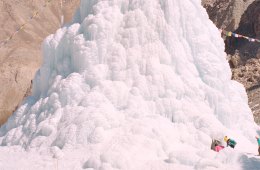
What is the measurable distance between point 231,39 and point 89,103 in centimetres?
2847

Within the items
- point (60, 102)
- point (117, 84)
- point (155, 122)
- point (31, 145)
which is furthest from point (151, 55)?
point (31, 145)

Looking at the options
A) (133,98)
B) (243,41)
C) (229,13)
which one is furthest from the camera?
(229,13)

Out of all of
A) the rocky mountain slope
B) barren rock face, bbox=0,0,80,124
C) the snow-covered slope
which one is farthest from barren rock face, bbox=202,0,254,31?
the snow-covered slope

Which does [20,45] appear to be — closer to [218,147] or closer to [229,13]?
[229,13]

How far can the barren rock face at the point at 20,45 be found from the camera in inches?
2916

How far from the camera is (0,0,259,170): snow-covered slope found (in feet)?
29.9

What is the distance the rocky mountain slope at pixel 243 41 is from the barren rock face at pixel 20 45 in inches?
1231

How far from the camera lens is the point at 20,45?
87.9 meters

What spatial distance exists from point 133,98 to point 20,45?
8117 cm

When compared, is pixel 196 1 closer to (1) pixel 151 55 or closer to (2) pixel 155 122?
(1) pixel 151 55

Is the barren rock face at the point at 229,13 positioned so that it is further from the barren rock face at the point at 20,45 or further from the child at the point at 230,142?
the child at the point at 230,142

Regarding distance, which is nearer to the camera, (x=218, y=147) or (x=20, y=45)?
(x=218, y=147)

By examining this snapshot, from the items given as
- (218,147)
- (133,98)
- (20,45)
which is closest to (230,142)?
(218,147)

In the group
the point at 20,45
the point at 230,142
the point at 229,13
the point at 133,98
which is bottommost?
the point at 20,45
